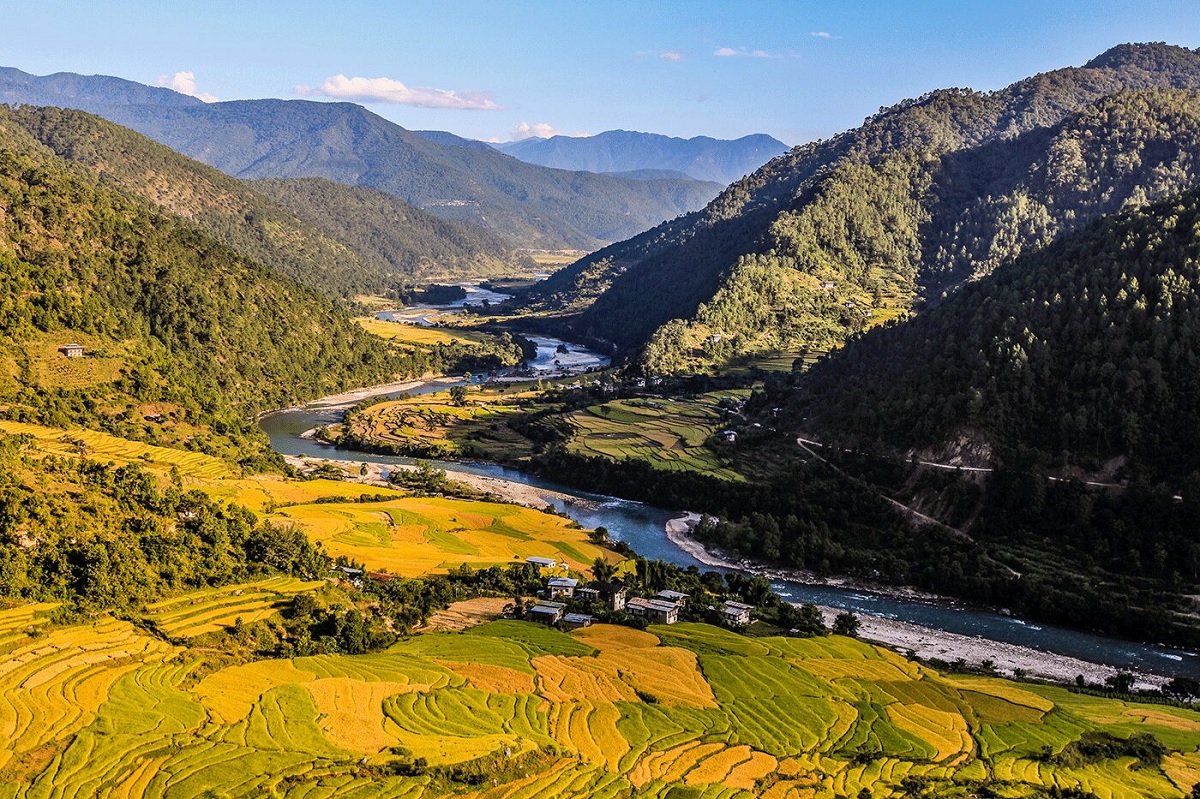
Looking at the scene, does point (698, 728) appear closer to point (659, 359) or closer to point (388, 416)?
point (388, 416)

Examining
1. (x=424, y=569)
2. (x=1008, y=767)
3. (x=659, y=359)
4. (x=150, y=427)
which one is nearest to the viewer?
(x=1008, y=767)

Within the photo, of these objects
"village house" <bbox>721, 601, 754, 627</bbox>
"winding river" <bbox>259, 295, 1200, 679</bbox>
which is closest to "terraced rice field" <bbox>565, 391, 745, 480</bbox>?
"winding river" <bbox>259, 295, 1200, 679</bbox>

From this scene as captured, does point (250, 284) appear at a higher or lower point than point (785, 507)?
higher

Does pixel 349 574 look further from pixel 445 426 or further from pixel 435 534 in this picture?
pixel 445 426

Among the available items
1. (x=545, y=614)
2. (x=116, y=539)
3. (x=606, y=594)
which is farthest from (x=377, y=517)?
(x=116, y=539)

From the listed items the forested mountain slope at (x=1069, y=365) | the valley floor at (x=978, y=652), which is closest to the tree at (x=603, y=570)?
the valley floor at (x=978, y=652)

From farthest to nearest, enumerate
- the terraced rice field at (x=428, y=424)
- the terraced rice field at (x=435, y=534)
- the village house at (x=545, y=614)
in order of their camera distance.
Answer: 1. the terraced rice field at (x=428, y=424)
2. the terraced rice field at (x=435, y=534)
3. the village house at (x=545, y=614)

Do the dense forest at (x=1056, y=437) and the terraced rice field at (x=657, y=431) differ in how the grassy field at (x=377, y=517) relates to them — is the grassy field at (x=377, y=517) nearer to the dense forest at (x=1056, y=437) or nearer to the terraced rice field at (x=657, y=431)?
the dense forest at (x=1056, y=437)

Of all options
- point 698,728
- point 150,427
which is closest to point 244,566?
point 698,728
